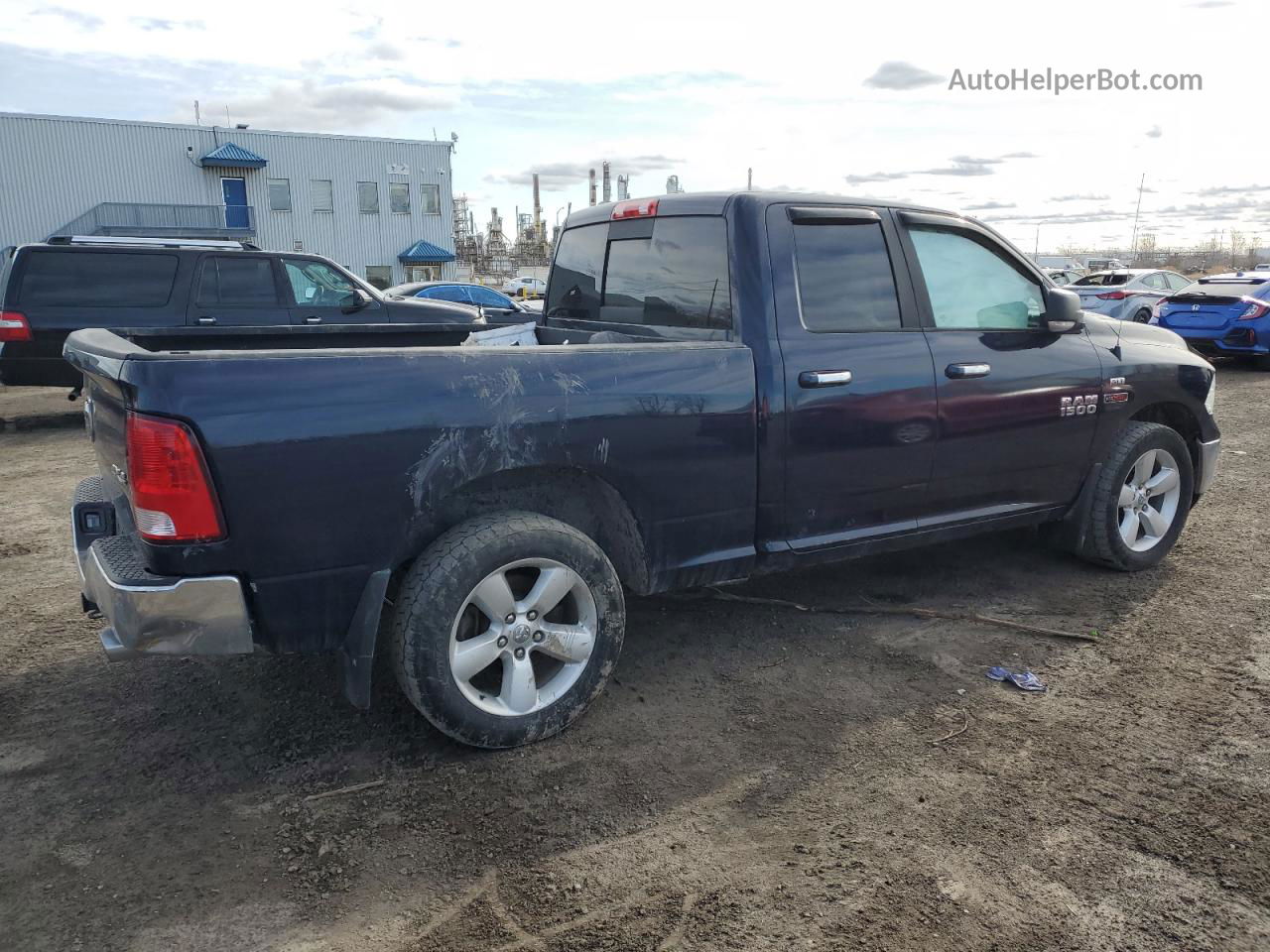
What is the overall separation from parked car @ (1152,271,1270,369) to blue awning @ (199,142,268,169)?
116ft

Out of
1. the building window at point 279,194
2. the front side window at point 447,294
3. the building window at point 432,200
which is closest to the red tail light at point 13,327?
the front side window at point 447,294

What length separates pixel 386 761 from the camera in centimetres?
313

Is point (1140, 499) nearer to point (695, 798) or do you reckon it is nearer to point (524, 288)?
point (695, 798)

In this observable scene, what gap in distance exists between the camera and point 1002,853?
2.61 m

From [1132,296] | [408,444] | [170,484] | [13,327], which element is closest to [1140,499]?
[408,444]

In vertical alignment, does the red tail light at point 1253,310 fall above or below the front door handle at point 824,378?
below

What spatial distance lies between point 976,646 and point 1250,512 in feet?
11.1

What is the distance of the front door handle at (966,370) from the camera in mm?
Result: 4027

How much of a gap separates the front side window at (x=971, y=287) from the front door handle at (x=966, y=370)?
20 cm

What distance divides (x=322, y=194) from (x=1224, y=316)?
120 ft

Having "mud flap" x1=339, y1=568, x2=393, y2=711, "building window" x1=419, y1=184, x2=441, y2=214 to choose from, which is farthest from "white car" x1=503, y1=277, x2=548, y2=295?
"mud flap" x1=339, y1=568, x2=393, y2=711

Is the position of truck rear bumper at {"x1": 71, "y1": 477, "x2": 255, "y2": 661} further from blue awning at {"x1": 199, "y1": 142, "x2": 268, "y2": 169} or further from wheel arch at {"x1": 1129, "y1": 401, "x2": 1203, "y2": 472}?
blue awning at {"x1": 199, "y1": 142, "x2": 268, "y2": 169}

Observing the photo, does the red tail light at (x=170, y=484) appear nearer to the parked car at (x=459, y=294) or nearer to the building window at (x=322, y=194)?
the parked car at (x=459, y=294)

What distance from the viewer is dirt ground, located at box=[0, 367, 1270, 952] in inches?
93.0
